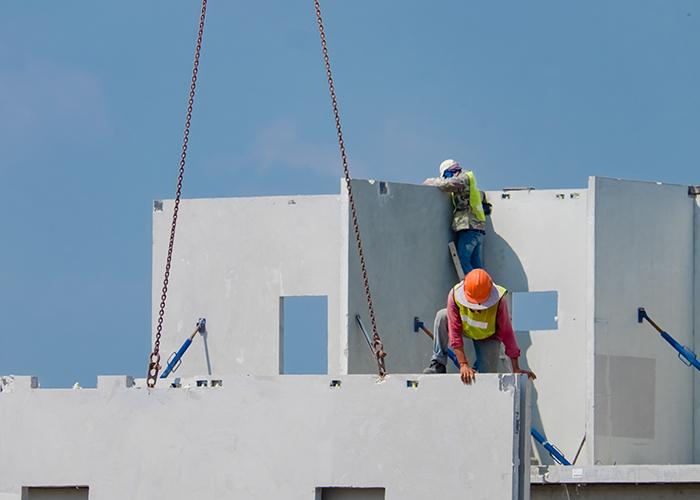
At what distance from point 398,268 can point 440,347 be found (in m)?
Answer: 4.56

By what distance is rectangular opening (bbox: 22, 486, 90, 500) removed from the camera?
17.3m

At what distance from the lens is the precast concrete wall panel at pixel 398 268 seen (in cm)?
2244

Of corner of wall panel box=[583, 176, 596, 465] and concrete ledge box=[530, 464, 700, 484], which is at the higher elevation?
corner of wall panel box=[583, 176, 596, 465]

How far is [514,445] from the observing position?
1609 centimetres

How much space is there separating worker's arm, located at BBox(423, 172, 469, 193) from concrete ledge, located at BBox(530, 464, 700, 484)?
3.50m

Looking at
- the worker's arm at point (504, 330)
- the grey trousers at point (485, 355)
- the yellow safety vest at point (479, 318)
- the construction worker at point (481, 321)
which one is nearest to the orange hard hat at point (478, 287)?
the construction worker at point (481, 321)

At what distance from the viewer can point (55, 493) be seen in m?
17.4

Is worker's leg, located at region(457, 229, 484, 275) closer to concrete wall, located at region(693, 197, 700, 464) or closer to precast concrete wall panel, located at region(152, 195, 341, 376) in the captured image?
precast concrete wall panel, located at region(152, 195, 341, 376)

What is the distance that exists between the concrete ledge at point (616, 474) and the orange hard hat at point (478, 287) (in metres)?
4.71

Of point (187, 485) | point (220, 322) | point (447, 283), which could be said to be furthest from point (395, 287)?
point (187, 485)

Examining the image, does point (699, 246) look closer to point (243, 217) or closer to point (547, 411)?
point (547, 411)

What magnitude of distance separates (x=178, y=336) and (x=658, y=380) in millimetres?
5766

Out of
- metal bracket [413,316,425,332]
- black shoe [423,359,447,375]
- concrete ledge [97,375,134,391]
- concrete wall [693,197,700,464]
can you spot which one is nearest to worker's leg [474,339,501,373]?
black shoe [423,359,447,375]

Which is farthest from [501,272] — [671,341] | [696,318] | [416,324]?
[696,318]
